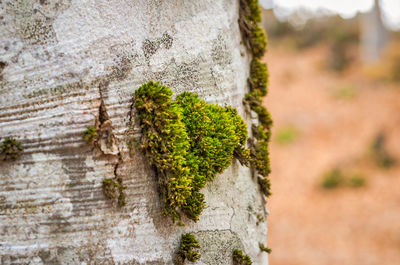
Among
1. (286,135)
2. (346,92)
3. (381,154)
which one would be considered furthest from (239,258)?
(346,92)

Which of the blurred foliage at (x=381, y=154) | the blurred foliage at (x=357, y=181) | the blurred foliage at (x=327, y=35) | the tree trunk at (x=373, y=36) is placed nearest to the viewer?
the blurred foliage at (x=357, y=181)

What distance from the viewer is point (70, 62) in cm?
113

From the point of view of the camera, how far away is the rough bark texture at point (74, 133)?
1135 mm

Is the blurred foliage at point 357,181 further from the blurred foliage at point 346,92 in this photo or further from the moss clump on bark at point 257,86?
the moss clump on bark at point 257,86

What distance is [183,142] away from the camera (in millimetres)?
1179

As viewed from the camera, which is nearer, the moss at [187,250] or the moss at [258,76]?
the moss at [187,250]

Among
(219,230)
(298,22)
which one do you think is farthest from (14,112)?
(298,22)

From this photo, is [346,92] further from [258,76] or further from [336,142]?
[258,76]

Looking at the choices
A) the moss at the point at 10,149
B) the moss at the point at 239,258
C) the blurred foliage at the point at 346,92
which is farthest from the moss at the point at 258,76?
the blurred foliage at the point at 346,92

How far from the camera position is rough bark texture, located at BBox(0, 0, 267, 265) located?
→ 1.13 m

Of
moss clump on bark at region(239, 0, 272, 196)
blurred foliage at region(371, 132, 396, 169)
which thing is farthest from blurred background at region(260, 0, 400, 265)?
moss clump on bark at region(239, 0, 272, 196)

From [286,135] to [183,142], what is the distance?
9.73 metres

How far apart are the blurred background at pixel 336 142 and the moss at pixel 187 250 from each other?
564cm

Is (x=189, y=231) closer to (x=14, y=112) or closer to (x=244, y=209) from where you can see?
(x=244, y=209)
